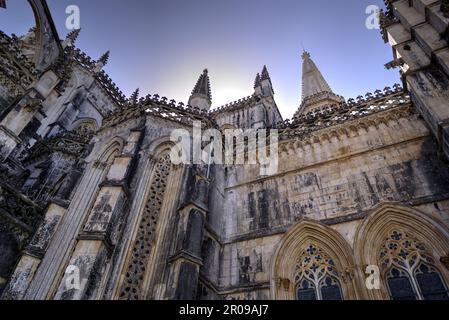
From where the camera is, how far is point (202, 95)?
23.1 metres

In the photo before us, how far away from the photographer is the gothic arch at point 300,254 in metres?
7.93

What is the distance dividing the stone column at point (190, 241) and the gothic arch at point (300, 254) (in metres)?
2.41

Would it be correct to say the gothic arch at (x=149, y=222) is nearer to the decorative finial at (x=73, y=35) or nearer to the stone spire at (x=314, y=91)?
the stone spire at (x=314, y=91)

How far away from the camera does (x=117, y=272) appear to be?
7629 mm

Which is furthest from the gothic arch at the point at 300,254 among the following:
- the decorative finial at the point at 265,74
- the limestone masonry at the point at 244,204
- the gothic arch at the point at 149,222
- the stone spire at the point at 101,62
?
the stone spire at the point at 101,62

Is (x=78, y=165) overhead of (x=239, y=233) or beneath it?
overhead

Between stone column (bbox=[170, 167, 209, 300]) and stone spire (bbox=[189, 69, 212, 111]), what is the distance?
43.9 ft

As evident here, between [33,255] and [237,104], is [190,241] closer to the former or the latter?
[33,255]

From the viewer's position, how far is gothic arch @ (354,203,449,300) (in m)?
7.30

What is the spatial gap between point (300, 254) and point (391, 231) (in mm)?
2612

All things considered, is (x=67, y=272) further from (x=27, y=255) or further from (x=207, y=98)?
(x=207, y=98)

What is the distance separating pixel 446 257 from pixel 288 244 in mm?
3935

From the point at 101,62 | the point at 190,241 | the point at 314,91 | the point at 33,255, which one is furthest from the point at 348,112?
the point at 101,62

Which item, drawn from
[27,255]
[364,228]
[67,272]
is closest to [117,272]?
[67,272]
